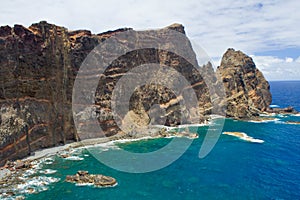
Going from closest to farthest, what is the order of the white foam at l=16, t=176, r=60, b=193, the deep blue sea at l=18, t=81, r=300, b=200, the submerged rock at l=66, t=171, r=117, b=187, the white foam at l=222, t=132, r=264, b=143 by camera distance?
the deep blue sea at l=18, t=81, r=300, b=200, the white foam at l=16, t=176, r=60, b=193, the submerged rock at l=66, t=171, r=117, b=187, the white foam at l=222, t=132, r=264, b=143

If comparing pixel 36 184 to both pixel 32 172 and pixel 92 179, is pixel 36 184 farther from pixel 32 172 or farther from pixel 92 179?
pixel 92 179

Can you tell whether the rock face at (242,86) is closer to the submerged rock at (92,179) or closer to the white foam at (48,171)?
the submerged rock at (92,179)

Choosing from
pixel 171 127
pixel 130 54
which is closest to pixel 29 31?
pixel 130 54

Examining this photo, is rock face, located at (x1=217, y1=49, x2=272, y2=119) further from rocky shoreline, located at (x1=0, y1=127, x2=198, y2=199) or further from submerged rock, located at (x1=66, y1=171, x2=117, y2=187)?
submerged rock, located at (x1=66, y1=171, x2=117, y2=187)

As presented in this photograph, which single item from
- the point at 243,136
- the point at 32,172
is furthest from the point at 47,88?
the point at 243,136

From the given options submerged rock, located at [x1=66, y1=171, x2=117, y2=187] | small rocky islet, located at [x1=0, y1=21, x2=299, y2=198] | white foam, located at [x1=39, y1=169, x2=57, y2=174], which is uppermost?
small rocky islet, located at [x1=0, y1=21, x2=299, y2=198]

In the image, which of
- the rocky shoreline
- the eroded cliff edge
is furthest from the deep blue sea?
the eroded cliff edge
